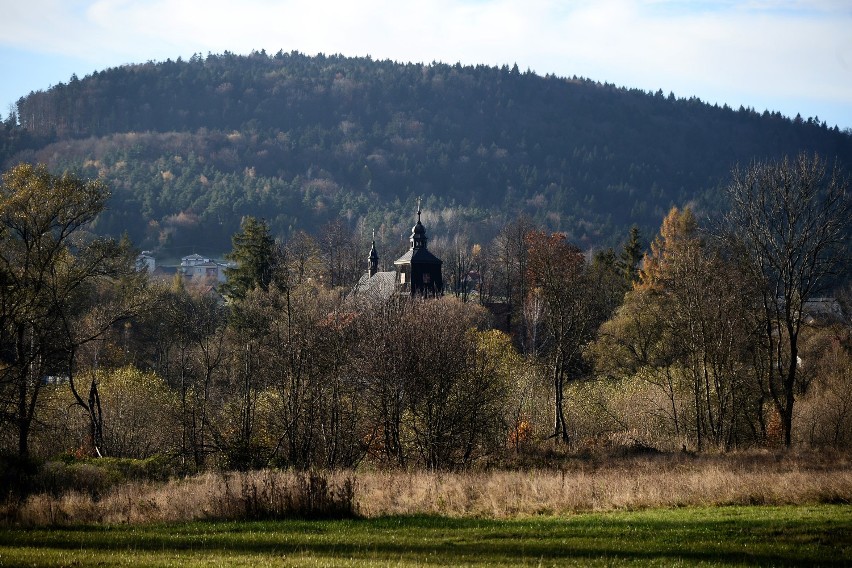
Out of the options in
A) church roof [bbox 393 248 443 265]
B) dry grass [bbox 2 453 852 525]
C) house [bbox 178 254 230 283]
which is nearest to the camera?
dry grass [bbox 2 453 852 525]

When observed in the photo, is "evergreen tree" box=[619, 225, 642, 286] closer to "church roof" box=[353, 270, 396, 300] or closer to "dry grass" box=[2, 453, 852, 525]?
"church roof" box=[353, 270, 396, 300]

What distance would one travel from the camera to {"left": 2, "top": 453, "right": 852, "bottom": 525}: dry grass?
16281 millimetres

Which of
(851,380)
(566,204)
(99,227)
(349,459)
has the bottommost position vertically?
(349,459)

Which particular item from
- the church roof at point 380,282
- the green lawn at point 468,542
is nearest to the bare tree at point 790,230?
the green lawn at point 468,542

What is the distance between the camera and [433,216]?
168m

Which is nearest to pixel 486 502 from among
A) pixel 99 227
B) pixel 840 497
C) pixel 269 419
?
pixel 840 497

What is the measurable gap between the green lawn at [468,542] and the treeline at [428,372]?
10.7 meters

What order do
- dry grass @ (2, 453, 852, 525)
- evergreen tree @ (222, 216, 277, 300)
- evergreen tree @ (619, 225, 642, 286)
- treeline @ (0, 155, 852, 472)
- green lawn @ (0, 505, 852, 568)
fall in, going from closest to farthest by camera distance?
green lawn @ (0, 505, 852, 568) → dry grass @ (2, 453, 852, 525) → treeline @ (0, 155, 852, 472) → evergreen tree @ (222, 216, 277, 300) → evergreen tree @ (619, 225, 642, 286)

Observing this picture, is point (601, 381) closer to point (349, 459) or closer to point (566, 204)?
point (349, 459)

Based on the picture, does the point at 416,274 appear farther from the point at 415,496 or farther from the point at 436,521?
the point at 436,521

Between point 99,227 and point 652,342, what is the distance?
9669cm

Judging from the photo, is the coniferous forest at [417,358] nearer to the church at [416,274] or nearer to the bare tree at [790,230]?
the bare tree at [790,230]

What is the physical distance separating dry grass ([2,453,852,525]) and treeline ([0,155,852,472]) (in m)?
7.12

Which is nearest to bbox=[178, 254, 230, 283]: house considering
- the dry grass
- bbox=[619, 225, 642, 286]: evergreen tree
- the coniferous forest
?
the coniferous forest
